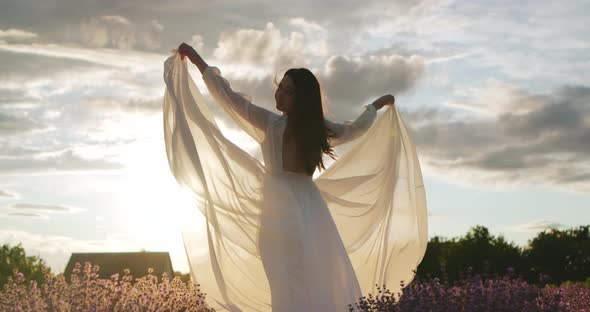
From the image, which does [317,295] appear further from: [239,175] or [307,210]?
[239,175]

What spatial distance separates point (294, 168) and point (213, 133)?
0.92m

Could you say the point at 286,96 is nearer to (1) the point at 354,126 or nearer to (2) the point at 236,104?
(2) the point at 236,104

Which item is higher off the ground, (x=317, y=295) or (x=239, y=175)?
(x=239, y=175)

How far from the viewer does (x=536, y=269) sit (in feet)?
46.3

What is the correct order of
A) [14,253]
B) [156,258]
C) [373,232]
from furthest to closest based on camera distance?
Answer: [14,253] → [156,258] → [373,232]

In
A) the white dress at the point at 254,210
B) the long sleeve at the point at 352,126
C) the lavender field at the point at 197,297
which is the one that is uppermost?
the long sleeve at the point at 352,126

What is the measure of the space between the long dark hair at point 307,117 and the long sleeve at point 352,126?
39 cm

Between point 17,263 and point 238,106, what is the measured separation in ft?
68.8

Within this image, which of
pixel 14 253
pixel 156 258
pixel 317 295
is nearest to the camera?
pixel 317 295

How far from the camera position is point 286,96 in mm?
5918

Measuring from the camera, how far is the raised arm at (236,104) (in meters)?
5.96

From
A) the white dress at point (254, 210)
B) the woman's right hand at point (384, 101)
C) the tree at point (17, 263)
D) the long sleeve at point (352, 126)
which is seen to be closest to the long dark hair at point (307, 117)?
the white dress at point (254, 210)

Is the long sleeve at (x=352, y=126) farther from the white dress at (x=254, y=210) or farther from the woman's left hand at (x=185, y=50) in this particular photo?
the woman's left hand at (x=185, y=50)

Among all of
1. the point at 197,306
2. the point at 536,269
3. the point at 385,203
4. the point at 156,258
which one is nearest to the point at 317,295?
the point at 197,306
